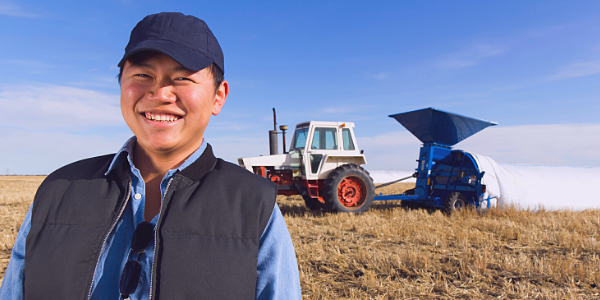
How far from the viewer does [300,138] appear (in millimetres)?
9570

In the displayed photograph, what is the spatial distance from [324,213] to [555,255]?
16.5ft

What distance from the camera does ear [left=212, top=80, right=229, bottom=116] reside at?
1426 mm

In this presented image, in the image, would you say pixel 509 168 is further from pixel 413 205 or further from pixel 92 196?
pixel 92 196

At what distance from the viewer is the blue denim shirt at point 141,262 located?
46.1 inches

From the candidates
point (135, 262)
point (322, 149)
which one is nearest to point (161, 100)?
point (135, 262)

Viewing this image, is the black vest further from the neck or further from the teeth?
the teeth

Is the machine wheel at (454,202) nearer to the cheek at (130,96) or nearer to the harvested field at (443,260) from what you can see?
the harvested field at (443,260)

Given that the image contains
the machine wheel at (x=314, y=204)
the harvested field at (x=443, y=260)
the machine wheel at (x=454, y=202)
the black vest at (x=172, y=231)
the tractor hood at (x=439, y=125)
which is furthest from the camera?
the tractor hood at (x=439, y=125)

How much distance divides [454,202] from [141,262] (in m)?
8.96

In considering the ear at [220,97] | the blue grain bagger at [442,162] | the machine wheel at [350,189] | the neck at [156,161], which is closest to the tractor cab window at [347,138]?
the machine wheel at [350,189]

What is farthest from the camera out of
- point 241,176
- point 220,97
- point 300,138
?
point 300,138

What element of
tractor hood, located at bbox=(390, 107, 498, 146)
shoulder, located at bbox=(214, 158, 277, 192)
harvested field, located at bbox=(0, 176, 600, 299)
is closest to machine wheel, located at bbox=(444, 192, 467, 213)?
harvested field, located at bbox=(0, 176, 600, 299)

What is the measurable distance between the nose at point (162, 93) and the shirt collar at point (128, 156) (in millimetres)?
225

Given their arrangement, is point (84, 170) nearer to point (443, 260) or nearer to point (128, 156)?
point (128, 156)
